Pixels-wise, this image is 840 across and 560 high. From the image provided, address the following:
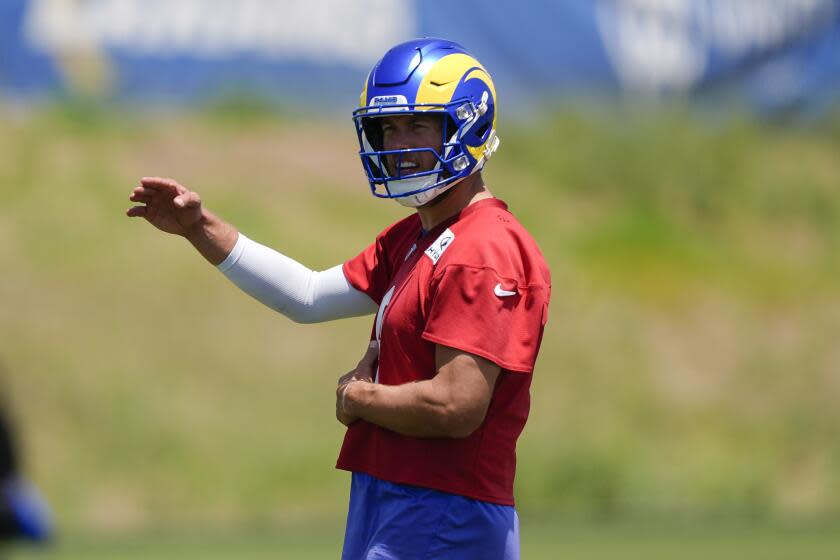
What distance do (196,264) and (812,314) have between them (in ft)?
20.4

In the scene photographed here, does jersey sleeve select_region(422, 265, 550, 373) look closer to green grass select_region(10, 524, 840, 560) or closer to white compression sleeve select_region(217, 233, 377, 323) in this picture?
white compression sleeve select_region(217, 233, 377, 323)

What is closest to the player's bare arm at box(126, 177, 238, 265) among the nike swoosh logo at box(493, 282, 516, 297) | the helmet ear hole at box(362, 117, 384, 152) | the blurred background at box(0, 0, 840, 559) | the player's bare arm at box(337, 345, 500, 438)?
the helmet ear hole at box(362, 117, 384, 152)

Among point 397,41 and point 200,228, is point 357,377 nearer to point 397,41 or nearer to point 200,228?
point 200,228

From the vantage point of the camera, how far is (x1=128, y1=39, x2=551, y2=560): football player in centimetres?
292

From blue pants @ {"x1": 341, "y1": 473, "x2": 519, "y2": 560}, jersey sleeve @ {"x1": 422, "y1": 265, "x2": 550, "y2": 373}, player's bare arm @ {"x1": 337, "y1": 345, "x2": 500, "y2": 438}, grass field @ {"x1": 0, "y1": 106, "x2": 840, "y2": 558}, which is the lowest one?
blue pants @ {"x1": 341, "y1": 473, "x2": 519, "y2": 560}

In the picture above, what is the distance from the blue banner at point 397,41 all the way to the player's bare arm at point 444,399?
1005cm

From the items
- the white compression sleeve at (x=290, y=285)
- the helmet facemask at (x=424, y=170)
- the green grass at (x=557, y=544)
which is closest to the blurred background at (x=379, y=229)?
the green grass at (x=557, y=544)

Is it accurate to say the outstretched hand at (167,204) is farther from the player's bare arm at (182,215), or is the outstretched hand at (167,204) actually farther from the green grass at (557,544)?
the green grass at (557,544)

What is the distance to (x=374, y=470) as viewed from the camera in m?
3.10

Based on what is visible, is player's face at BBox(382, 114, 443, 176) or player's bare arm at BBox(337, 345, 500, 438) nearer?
player's bare arm at BBox(337, 345, 500, 438)

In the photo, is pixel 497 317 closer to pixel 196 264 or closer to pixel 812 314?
pixel 196 264

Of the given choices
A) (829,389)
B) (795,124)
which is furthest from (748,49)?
(829,389)

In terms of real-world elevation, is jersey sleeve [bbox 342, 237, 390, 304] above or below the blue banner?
below

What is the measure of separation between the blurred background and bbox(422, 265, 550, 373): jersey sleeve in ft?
24.2
